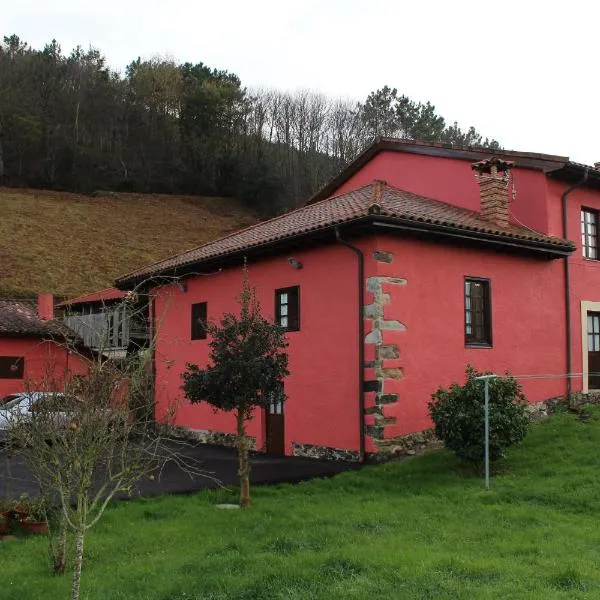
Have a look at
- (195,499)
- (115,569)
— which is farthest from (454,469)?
(115,569)

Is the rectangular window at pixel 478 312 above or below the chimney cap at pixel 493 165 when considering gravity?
below

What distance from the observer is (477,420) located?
9523mm

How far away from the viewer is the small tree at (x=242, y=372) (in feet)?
27.8

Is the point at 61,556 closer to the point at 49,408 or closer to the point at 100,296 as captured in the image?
the point at 49,408

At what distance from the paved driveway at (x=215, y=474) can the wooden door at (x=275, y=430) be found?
0.39m

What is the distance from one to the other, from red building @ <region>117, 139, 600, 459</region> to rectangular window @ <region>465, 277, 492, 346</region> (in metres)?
0.03

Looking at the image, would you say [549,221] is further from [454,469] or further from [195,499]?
[195,499]

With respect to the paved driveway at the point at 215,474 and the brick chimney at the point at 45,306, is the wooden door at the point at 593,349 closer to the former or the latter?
the paved driveway at the point at 215,474

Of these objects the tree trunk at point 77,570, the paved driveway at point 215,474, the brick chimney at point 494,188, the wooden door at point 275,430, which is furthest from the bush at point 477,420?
the tree trunk at point 77,570

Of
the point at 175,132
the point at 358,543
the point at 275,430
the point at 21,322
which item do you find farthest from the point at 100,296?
the point at 175,132

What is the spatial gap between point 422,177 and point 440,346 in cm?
574

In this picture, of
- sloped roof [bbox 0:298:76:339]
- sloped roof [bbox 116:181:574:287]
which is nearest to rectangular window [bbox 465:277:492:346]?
sloped roof [bbox 116:181:574:287]

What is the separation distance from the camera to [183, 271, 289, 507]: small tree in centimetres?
848

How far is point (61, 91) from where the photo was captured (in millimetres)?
54312
